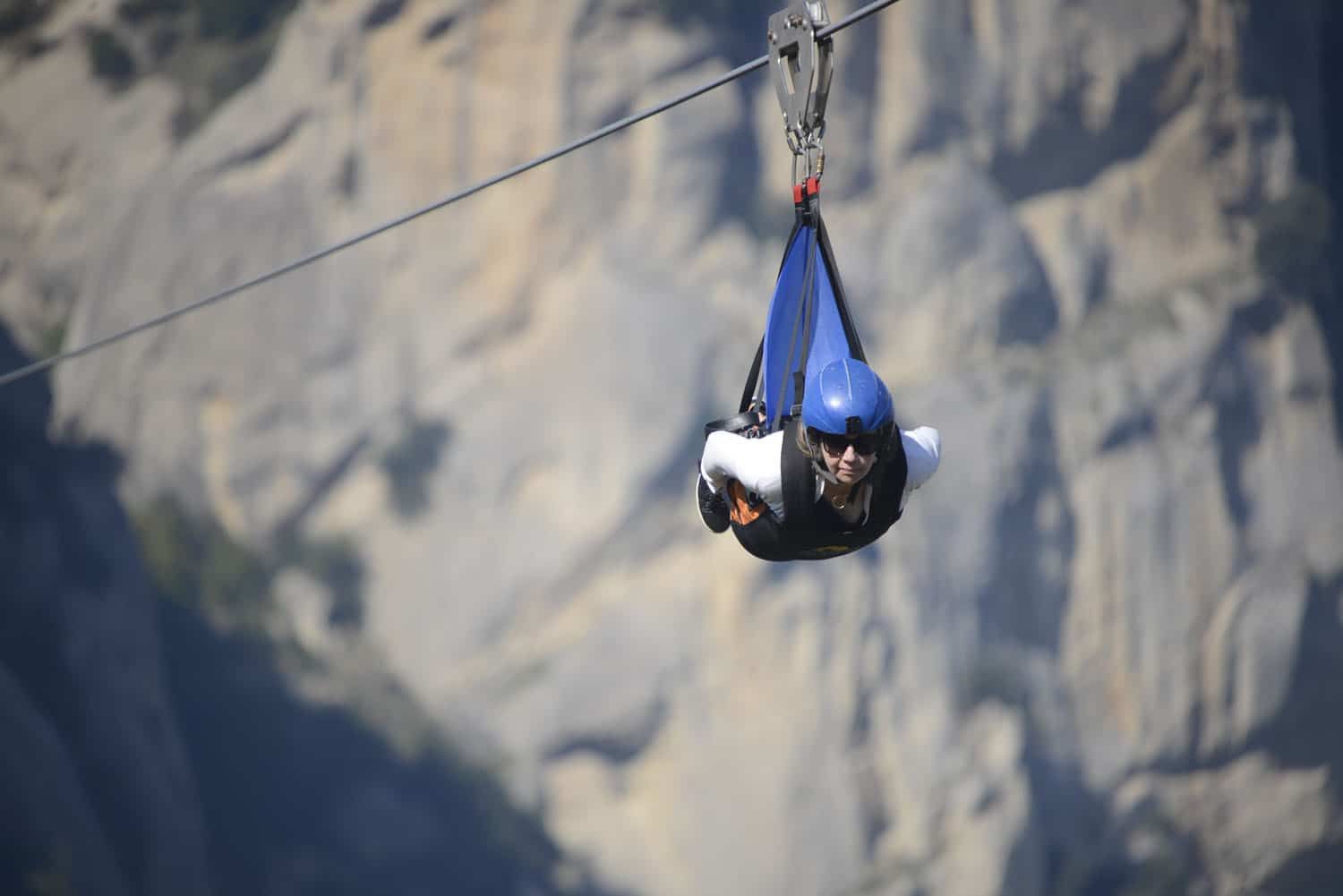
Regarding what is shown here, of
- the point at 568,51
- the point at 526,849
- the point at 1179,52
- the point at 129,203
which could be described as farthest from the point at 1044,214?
the point at 129,203

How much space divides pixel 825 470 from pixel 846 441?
0.34ft

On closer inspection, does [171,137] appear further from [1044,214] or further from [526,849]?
[1044,214]

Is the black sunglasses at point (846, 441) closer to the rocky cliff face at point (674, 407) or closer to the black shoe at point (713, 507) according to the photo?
the black shoe at point (713, 507)

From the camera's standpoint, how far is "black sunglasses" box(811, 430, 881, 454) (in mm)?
2965

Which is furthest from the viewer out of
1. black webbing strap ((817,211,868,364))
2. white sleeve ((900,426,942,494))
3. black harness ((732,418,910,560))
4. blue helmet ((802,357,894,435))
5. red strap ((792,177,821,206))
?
red strap ((792,177,821,206))

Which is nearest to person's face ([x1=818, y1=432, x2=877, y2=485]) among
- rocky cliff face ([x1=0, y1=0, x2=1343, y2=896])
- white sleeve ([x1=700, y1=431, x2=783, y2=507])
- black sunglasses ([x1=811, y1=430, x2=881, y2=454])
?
black sunglasses ([x1=811, y1=430, x2=881, y2=454])

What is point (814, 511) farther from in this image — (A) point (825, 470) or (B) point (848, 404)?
(B) point (848, 404)

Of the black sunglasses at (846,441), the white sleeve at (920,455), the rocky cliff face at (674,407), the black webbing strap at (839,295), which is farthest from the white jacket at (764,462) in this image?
the rocky cliff face at (674,407)

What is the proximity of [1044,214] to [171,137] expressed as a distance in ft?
39.5

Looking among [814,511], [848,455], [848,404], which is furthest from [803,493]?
[848,404]

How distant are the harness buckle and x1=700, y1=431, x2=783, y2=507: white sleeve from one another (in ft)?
2.48

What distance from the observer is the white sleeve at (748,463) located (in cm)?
318

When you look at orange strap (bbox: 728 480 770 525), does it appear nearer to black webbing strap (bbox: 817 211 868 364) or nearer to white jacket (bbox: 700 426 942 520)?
white jacket (bbox: 700 426 942 520)

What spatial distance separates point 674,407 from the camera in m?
17.3
